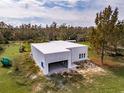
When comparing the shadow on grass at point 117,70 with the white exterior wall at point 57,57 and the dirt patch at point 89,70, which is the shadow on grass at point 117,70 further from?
the white exterior wall at point 57,57

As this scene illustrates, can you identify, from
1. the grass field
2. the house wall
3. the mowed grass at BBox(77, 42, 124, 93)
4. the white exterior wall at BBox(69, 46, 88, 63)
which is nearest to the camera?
the mowed grass at BBox(77, 42, 124, 93)

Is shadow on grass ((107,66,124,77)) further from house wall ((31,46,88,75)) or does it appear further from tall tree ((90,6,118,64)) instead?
house wall ((31,46,88,75))

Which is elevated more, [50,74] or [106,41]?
[106,41]

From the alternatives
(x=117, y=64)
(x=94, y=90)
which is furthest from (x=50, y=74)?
(x=117, y=64)

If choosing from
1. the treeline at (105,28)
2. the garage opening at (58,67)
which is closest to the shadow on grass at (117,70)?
the treeline at (105,28)

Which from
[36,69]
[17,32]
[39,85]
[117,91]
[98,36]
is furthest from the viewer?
[17,32]

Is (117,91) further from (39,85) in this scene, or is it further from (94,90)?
(39,85)

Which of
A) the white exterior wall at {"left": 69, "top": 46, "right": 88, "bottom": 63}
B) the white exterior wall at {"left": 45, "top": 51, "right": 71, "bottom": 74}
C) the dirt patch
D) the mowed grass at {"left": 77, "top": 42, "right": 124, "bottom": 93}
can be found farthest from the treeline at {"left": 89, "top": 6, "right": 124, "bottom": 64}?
the white exterior wall at {"left": 45, "top": 51, "right": 71, "bottom": 74}

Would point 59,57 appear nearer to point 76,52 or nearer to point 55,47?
point 55,47
